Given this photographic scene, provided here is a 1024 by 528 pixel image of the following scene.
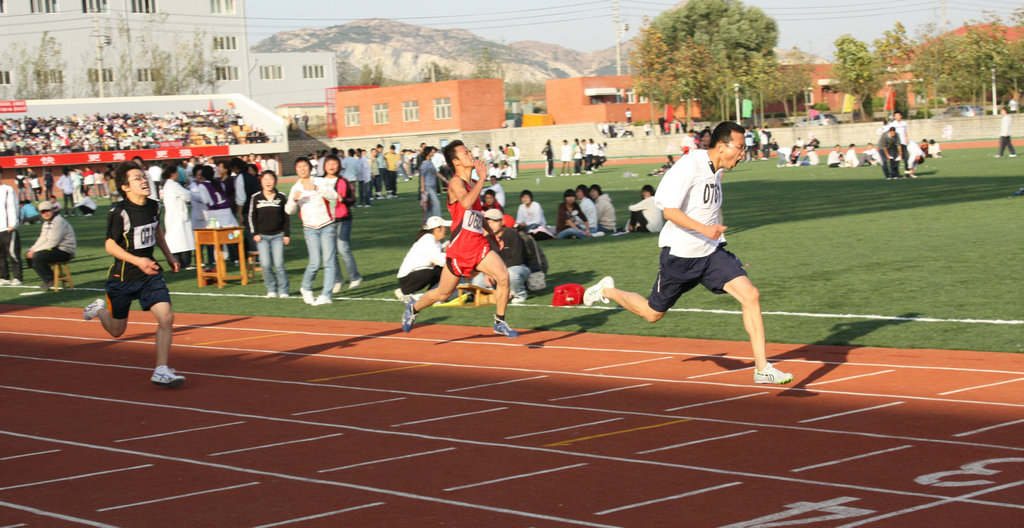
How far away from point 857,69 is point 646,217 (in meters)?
50.8

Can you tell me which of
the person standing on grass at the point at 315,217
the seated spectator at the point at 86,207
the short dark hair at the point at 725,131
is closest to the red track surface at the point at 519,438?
the short dark hair at the point at 725,131

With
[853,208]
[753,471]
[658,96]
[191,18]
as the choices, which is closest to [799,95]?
[658,96]

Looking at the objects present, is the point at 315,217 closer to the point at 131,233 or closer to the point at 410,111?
the point at 131,233

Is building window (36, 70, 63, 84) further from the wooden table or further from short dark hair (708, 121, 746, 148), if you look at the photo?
short dark hair (708, 121, 746, 148)

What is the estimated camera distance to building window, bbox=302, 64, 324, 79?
114000mm

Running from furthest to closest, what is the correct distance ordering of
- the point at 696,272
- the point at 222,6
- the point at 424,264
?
the point at 222,6, the point at 424,264, the point at 696,272

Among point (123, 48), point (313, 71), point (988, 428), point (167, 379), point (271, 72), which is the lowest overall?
point (988, 428)

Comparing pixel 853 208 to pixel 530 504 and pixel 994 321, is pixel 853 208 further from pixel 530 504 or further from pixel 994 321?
pixel 530 504

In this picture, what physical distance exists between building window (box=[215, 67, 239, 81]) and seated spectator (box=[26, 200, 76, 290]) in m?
86.5

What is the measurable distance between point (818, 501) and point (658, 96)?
73583 millimetres

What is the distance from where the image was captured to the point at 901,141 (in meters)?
30.5

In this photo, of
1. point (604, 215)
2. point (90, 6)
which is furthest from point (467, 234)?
point (90, 6)

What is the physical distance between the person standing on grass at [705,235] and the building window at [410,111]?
3061 inches

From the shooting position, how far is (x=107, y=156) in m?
57.6
